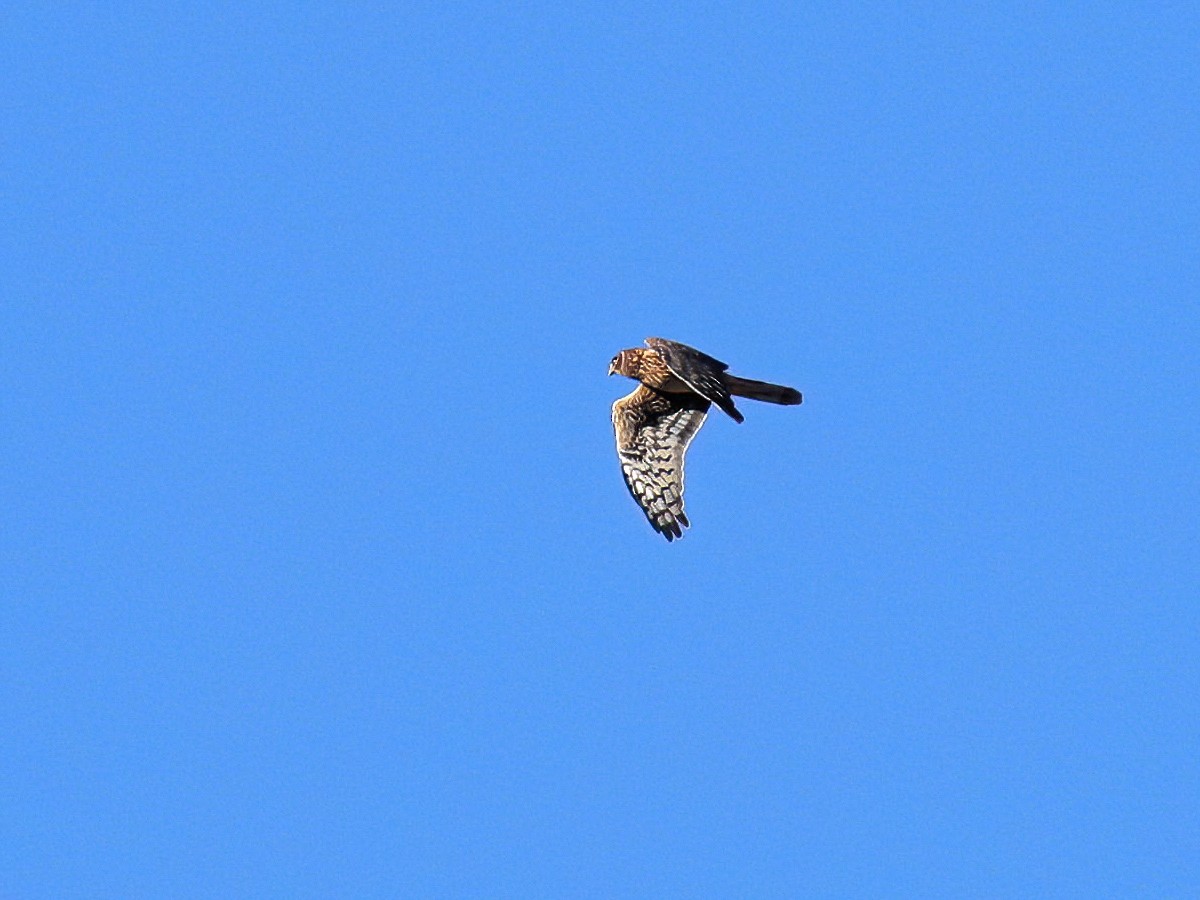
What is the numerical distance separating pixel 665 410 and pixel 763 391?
115 cm

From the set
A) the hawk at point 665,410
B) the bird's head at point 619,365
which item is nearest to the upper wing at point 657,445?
the hawk at point 665,410

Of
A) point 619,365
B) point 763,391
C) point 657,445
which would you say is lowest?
point 657,445

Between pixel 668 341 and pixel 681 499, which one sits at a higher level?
pixel 668 341

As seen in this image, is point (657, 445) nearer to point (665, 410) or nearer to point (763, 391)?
point (665, 410)

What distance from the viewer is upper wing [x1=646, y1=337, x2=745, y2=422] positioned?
22.7 metres

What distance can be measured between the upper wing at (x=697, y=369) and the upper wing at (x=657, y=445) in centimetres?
53

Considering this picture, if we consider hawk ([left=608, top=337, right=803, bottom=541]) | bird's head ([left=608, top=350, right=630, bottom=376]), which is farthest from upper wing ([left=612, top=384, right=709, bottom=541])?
bird's head ([left=608, top=350, right=630, bottom=376])

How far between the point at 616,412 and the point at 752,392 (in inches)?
61.4

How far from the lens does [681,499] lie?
2342 centimetres

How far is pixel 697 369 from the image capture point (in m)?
23.3

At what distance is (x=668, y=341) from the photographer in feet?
79.3

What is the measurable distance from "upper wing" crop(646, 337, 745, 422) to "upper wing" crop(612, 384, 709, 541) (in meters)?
0.53

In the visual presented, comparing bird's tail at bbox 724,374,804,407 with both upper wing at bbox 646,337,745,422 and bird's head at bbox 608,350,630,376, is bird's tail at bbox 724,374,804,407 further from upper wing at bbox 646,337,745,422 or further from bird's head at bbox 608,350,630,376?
bird's head at bbox 608,350,630,376

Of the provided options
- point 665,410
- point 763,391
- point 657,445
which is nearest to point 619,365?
point 665,410
